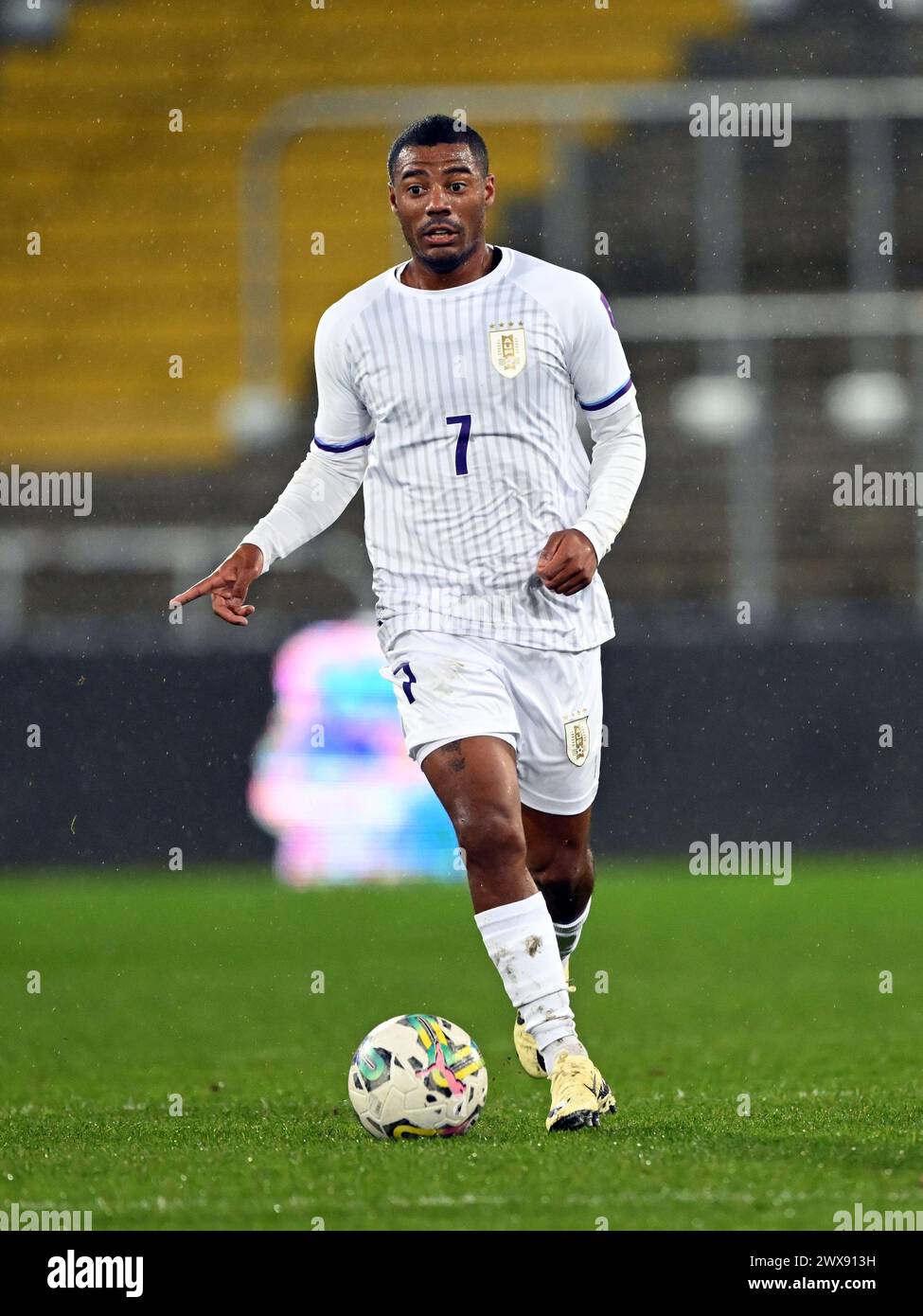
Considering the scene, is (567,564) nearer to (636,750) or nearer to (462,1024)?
(462,1024)

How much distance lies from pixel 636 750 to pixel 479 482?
7072 millimetres

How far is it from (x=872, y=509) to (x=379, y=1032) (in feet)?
36.6

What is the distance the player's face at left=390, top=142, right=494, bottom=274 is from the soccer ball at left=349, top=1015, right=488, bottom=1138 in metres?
1.75

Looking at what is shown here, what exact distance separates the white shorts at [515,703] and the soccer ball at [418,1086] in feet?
2.07

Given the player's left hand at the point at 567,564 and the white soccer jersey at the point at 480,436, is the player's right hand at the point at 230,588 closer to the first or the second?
the white soccer jersey at the point at 480,436

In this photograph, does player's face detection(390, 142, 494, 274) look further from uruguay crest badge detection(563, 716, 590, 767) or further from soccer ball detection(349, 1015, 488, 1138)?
soccer ball detection(349, 1015, 488, 1138)

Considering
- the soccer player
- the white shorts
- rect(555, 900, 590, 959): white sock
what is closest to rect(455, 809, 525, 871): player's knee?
the soccer player

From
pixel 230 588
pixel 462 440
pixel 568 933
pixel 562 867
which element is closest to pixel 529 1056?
pixel 568 933

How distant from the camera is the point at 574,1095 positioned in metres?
4.44

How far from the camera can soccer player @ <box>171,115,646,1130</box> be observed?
186 inches

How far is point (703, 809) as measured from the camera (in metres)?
11.7

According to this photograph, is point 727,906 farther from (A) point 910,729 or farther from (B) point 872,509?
(B) point 872,509
